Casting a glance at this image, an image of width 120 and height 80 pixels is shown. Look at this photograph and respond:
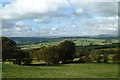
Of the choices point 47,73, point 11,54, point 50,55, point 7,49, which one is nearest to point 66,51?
point 50,55

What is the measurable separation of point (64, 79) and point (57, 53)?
44.2 metres

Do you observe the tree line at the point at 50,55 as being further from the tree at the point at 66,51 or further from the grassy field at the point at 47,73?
the grassy field at the point at 47,73

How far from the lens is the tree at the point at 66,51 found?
227 feet

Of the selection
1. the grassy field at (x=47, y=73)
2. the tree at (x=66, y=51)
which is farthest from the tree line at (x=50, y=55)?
the grassy field at (x=47, y=73)

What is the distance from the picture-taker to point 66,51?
69688 millimetres

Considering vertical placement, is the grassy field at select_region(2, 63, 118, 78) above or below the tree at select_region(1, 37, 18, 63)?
below

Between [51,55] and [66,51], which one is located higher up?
[66,51]

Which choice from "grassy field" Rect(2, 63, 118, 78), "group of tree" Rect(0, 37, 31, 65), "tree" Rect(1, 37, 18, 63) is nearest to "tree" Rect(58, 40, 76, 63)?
"group of tree" Rect(0, 37, 31, 65)

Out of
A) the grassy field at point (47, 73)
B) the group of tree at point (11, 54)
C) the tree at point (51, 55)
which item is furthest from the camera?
the tree at point (51, 55)

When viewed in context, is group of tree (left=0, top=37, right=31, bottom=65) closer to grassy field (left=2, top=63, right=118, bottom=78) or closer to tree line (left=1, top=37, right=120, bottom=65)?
tree line (left=1, top=37, right=120, bottom=65)

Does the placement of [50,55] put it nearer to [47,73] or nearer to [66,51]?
[66,51]

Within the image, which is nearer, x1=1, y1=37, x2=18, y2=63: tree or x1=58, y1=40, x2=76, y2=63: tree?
x1=1, y1=37, x2=18, y2=63: tree

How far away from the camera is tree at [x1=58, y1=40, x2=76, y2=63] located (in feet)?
227

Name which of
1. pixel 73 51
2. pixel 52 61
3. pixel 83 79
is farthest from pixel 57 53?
pixel 83 79
